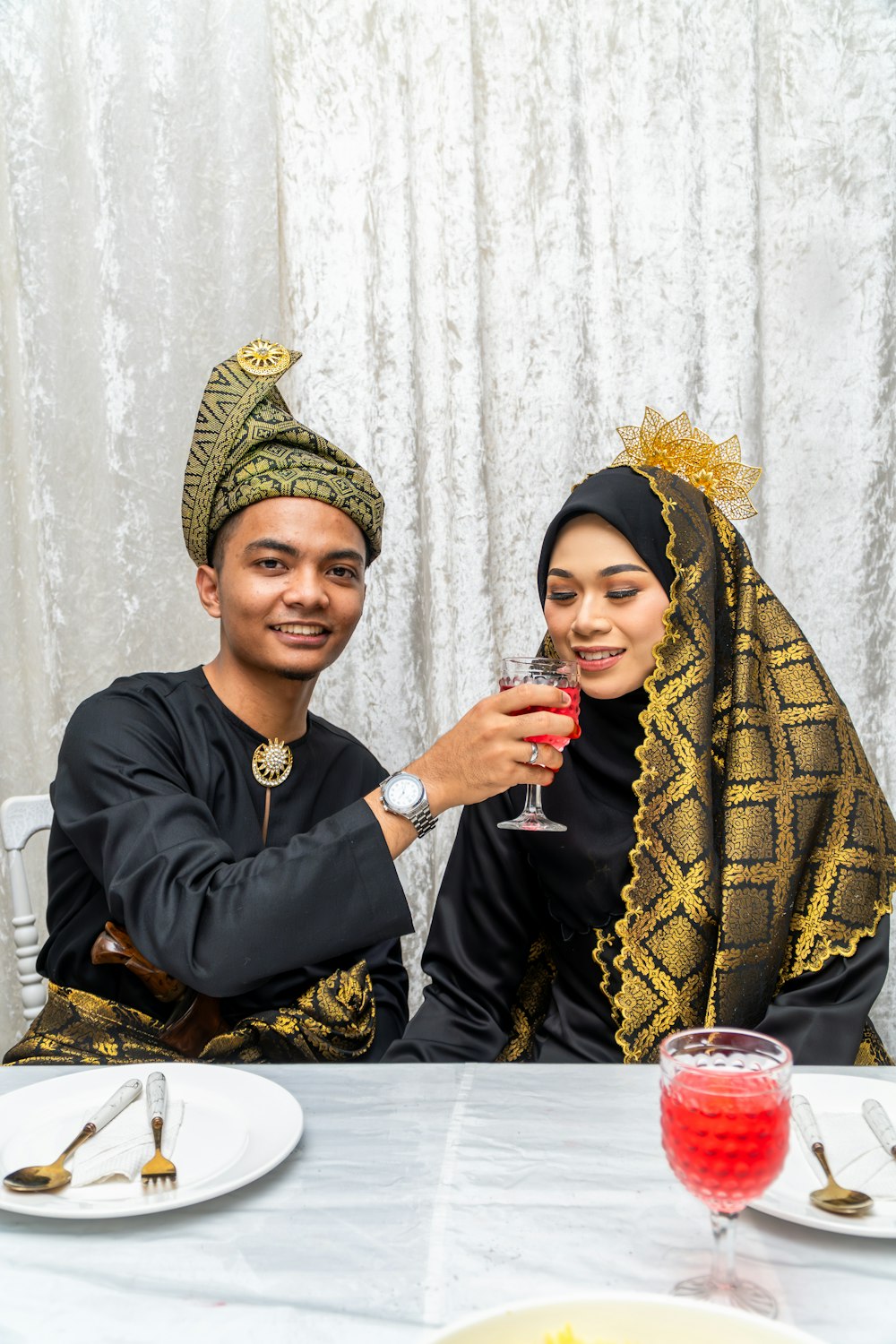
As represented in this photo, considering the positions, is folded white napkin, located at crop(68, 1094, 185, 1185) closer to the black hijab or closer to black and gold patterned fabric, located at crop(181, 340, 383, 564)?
the black hijab

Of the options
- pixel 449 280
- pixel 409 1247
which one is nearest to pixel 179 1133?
pixel 409 1247

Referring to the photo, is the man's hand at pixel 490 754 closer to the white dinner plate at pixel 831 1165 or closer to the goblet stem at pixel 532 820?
the goblet stem at pixel 532 820

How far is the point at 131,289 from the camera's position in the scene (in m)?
2.70

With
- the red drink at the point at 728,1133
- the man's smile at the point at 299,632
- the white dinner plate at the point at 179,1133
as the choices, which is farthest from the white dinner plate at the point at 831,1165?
the man's smile at the point at 299,632

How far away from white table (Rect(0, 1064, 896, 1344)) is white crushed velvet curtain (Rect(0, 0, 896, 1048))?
5.40 ft

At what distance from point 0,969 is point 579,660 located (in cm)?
175

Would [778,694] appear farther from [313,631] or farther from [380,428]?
[380,428]

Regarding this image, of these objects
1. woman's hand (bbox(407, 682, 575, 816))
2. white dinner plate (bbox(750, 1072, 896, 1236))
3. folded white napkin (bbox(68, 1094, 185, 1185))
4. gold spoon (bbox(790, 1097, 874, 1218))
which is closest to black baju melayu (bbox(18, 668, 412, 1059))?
woman's hand (bbox(407, 682, 575, 816))

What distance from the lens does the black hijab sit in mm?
1834

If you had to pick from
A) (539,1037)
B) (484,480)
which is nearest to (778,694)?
(539,1037)

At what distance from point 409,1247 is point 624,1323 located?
0.22m

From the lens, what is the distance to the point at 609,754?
6.29 feet

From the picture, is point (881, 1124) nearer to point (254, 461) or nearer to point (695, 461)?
point (695, 461)

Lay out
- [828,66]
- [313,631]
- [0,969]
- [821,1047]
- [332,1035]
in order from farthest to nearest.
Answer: [0,969]
[828,66]
[313,631]
[332,1035]
[821,1047]
